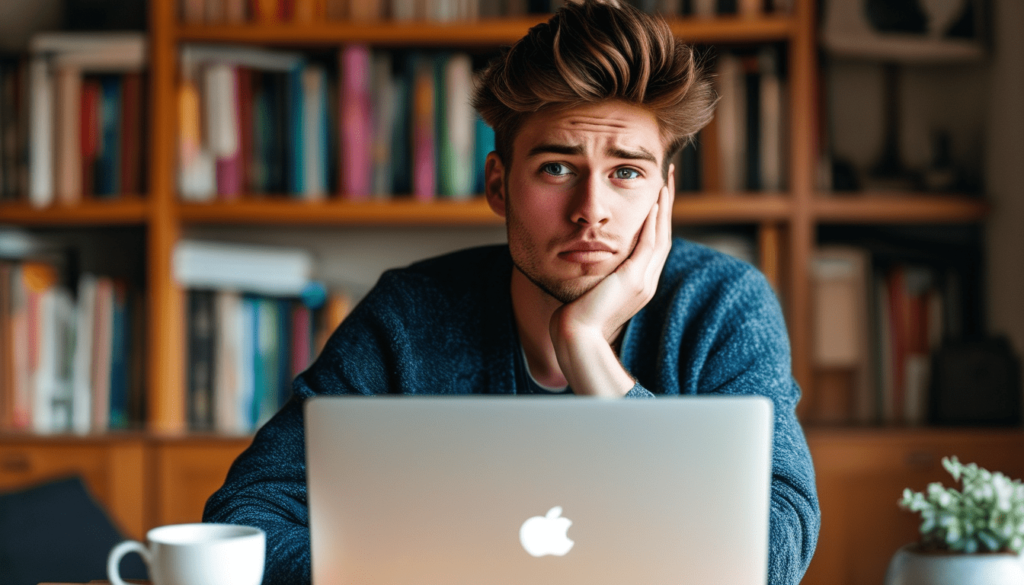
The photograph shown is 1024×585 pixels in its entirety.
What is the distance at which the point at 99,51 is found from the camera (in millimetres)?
2256

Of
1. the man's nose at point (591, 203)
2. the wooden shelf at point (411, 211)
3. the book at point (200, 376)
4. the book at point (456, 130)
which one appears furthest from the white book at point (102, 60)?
the man's nose at point (591, 203)

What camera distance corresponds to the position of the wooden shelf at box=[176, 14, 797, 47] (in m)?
2.17

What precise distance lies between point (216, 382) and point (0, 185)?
73 centimetres

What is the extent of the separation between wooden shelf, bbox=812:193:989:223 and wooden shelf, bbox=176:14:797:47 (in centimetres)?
42

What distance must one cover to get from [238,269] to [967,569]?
1.92m

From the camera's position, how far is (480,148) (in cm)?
225

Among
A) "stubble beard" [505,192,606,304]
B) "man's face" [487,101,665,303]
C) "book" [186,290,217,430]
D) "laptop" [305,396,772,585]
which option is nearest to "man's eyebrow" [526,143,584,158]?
"man's face" [487,101,665,303]

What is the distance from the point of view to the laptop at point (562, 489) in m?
0.73

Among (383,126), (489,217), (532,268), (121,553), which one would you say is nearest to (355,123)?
(383,126)

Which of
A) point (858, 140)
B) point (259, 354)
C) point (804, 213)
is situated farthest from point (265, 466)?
point (858, 140)

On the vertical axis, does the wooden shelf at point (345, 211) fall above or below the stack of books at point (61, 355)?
above

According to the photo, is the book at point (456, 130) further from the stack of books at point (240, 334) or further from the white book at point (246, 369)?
the white book at point (246, 369)

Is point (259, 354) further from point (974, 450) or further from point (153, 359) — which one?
point (974, 450)

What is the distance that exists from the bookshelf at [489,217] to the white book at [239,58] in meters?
0.03
